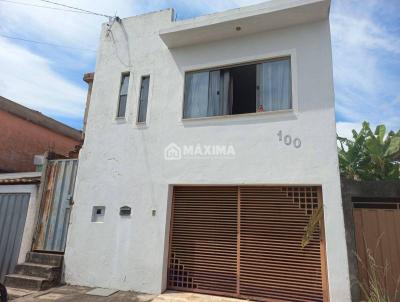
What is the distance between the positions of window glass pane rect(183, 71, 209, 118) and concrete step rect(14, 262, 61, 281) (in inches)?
Result: 211

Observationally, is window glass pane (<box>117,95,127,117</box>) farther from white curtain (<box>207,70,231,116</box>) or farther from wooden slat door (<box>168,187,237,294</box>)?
wooden slat door (<box>168,187,237,294</box>)

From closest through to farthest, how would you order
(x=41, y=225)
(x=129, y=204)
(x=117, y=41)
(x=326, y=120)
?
1. (x=326, y=120)
2. (x=129, y=204)
3. (x=41, y=225)
4. (x=117, y=41)

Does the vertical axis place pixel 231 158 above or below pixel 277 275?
above

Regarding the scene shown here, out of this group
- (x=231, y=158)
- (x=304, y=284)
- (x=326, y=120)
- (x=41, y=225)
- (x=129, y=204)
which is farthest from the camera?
(x=41, y=225)

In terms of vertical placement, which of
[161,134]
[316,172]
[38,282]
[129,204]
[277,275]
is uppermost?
[161,134]

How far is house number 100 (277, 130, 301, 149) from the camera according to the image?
6.70m

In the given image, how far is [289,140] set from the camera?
6.78 m

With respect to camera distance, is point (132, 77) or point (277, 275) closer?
point (277, 275)

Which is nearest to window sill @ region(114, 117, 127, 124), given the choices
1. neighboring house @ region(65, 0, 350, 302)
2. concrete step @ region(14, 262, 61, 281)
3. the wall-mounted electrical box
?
neighboring house @ region(65, 0, 350, 302)

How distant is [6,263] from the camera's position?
8789mm

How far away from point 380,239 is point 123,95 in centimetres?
748

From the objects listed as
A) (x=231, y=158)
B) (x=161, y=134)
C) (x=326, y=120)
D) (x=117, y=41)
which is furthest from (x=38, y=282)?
(x=326, y=120)

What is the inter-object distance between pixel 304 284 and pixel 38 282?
20.9 ft

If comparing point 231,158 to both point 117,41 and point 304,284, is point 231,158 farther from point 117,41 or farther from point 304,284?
point 117,41
